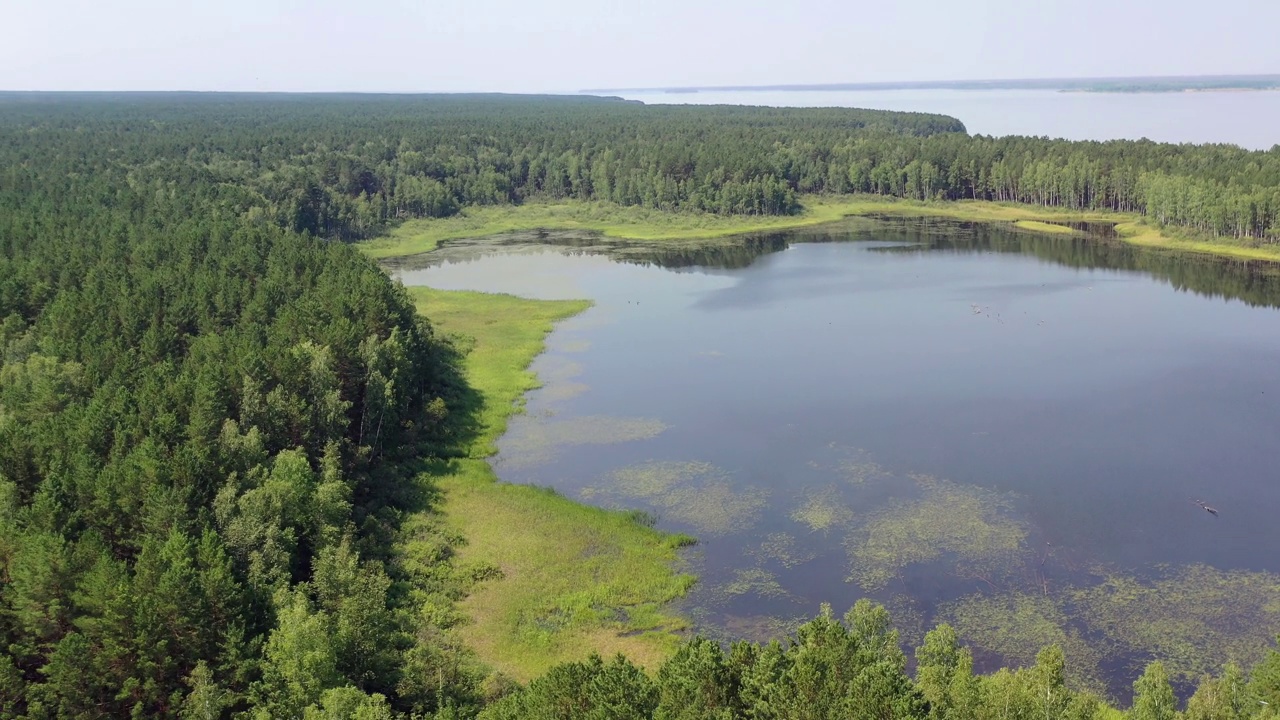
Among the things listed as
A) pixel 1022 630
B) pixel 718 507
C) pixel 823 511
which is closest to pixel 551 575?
pixel 718 507

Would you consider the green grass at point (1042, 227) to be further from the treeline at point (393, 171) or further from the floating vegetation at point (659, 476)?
the floating vegetation at point (659, 476)

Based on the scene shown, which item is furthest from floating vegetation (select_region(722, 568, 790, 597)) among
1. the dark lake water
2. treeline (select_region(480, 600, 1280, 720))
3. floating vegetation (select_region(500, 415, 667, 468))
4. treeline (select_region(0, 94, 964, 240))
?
treeline (select_region(0, 94, 964, 240))

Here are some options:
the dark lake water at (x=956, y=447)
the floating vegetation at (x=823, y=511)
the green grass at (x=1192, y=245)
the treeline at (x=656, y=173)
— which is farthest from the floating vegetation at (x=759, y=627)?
the green grass at (x=1192, y=245)

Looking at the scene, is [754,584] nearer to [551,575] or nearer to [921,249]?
[551,575]

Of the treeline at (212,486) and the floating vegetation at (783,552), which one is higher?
the treeline at (212,486)

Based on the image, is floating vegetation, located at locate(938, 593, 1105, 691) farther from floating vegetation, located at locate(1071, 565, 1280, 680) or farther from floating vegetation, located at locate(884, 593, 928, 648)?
floating vegetation, located at locate(1071, 565, 1280, 680)

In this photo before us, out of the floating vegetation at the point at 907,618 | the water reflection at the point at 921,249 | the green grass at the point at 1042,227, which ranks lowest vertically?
the floating vegetation at the point at 907,618

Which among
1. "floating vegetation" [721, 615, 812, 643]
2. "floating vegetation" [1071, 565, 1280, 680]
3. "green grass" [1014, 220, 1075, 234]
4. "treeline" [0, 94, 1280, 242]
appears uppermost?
"treeline" [0, 94, 1280, 242]
